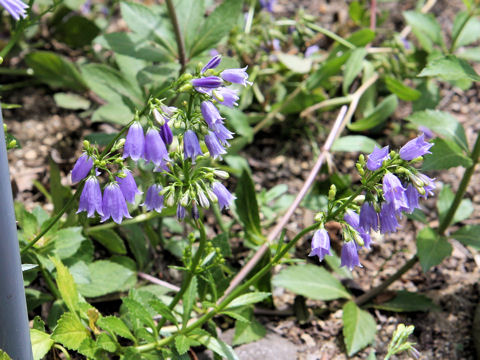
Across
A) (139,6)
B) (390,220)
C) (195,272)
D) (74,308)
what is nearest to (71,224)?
(74,308)

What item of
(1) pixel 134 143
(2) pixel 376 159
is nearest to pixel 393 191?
(2) pixel 376 159

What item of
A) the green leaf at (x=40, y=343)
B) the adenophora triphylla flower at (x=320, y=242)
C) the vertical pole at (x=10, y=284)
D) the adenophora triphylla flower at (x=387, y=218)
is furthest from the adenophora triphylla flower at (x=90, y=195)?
the adenophora triphylla flower at (x=387, y=218)

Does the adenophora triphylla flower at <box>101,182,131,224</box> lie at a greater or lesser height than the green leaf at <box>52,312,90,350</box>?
greater

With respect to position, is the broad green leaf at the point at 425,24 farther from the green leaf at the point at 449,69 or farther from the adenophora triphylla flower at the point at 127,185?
the adenophora triphylla flower at the point at 127,185

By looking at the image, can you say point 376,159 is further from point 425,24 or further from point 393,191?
point 425,24

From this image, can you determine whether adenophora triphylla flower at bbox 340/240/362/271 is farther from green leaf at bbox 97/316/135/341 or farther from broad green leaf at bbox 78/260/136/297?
broad green leaf at bbox 78/260/136/297

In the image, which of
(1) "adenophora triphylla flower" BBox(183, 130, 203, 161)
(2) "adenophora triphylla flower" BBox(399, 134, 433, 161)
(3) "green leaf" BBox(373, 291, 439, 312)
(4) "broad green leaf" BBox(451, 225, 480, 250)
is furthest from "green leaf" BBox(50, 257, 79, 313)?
(4) "broad green leaf" BBox(451, 225, 480, 250)

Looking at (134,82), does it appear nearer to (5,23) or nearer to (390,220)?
(5,23)
